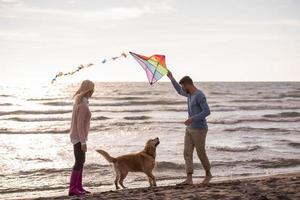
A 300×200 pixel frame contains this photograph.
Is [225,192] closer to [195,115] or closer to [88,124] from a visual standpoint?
[195,115]

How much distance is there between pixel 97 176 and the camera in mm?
11031

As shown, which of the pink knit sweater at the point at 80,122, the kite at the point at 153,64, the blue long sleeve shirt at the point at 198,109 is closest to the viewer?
the pink knit sweater at the point at 80,122

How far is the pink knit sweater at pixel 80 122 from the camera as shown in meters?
7.37

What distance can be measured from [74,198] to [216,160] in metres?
6.43

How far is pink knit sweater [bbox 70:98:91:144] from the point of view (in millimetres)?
7371

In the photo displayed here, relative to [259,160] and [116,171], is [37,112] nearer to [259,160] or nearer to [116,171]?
[259,160]

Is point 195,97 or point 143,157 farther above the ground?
point 195,97

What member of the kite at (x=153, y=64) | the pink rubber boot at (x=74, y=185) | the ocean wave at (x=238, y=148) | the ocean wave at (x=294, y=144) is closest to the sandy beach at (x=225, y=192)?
the pink rubber boot at (x=74, y=185)

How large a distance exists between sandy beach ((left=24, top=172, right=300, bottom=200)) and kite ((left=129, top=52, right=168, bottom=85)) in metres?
1.95

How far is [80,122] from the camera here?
738 cm

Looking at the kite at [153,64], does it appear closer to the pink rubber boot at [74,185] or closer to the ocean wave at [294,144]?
the pink rubber boot at [74,185]

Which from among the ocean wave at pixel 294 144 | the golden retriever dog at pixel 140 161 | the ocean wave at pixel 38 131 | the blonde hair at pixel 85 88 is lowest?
the ocean wave at pixel 38 131

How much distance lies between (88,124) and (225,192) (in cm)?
225

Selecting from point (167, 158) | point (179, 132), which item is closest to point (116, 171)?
point (167, 158)
